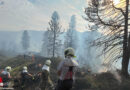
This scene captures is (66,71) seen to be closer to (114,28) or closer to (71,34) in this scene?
(114,28)

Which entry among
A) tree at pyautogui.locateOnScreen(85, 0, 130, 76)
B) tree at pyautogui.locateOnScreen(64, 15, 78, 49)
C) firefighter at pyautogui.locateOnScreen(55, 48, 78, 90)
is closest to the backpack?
firefighter at pyautogui.locateOnScreen(55, 48, 78, 90)

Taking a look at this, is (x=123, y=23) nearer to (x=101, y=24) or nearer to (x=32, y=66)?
(x=101, y=24)

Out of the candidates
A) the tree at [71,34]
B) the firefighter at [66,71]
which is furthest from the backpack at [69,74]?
the tree at [71,34]

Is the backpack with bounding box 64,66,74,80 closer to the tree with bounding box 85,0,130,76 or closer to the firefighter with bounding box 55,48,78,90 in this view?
the firefighter with bounding box 55,48,78,90

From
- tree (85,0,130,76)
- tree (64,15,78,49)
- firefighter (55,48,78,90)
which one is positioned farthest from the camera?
tree (64,15,78,49)

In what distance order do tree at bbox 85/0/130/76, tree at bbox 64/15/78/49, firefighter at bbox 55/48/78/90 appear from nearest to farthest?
1. firefighter at bbox 55/48/78/90
2. tree at bbox 85/0/130/76
3. tree at bbox 64/15/78/49

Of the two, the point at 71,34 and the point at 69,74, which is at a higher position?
the point at 71,34

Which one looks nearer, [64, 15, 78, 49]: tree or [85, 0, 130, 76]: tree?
[85, 0, 130, 76]: tree

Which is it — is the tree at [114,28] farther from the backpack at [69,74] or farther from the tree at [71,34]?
the tree at [71,34]

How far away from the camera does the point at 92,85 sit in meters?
9.13

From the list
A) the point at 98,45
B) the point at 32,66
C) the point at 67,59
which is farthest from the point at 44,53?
the point at 67,59

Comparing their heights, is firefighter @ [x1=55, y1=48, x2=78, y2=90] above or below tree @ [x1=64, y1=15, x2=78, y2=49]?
below

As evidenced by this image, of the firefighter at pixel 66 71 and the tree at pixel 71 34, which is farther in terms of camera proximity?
the tree at pixel 71 34

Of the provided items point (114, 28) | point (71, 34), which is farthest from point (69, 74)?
point (71, 34)
